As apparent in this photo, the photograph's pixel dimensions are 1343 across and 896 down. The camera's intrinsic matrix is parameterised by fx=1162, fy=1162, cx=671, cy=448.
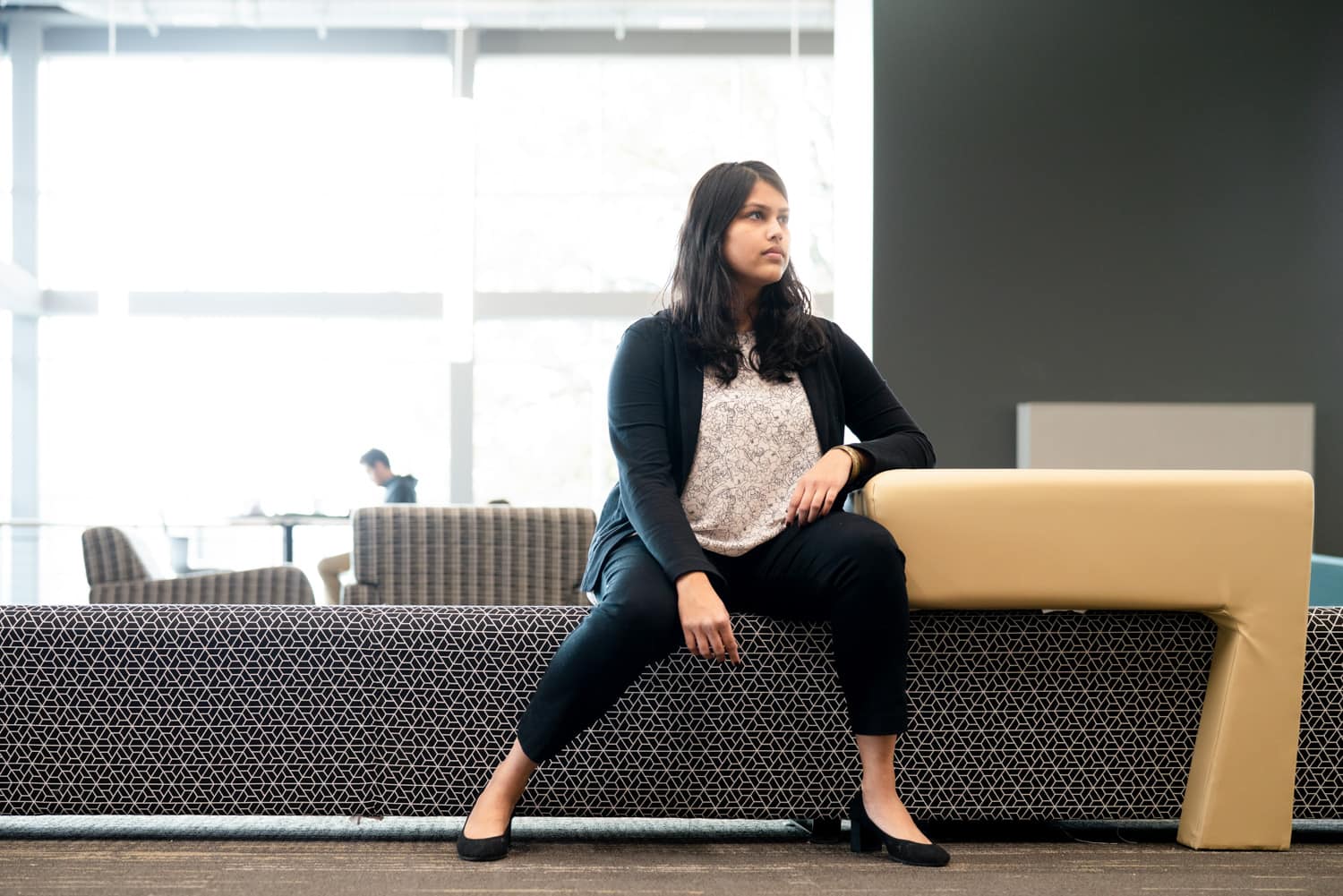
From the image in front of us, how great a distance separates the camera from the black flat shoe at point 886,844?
5.25ft

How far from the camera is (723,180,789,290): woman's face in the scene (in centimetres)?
188

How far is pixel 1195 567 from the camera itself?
1.69m

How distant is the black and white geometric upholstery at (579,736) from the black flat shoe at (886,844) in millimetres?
54

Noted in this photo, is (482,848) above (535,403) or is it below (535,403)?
below

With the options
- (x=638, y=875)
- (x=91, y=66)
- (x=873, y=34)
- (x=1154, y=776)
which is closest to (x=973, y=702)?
(x=1154, y=776)

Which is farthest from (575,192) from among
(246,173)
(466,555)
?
(466,555)

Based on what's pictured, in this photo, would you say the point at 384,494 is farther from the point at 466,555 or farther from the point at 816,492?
the point at 816,492

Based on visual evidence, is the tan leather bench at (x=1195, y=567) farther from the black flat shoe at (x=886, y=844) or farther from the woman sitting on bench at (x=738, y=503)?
the black flat shoe at (x=886, y=844)

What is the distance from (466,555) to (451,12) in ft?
17.0

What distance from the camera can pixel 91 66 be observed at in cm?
880

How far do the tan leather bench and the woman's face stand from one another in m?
0.49

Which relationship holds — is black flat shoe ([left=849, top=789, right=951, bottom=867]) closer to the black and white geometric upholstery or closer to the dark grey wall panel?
the black and white geometric upholstery

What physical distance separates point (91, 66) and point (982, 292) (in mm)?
7100

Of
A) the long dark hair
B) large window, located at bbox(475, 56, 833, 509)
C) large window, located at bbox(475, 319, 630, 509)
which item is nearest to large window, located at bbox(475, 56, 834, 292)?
large window, located at bbox(475, 56, 833, 509)
